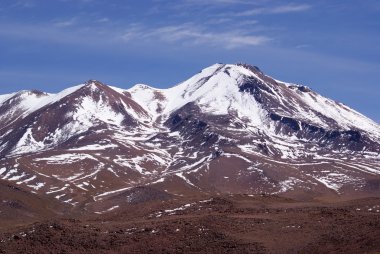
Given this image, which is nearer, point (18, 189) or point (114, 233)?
point (114, 233)

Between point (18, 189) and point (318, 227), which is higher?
point (18, 189)

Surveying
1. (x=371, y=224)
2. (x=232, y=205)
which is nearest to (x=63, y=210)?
(x=232, y=205)

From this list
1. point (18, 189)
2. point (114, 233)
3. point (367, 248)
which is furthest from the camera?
point (18, 189)

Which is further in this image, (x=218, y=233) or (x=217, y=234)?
(x=218, y=233)

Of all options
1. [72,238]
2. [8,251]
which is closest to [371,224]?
[72,238]

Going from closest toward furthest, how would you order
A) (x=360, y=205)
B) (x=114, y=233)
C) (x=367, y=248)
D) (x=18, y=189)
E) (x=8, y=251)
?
(x=367, y=248)
(x=8, y=251)
(x=114, y=233)
(x=360, y=205)
(x=18, y=189)

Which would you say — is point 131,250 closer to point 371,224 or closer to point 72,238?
point 72,238
